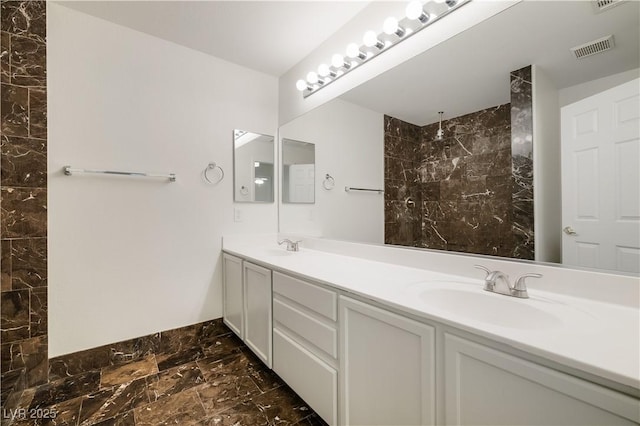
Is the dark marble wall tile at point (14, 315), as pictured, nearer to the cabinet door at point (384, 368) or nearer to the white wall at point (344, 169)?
the white wall at point (344, 169)

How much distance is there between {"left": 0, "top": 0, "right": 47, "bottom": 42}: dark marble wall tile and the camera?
1487 mm

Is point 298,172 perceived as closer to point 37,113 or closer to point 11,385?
point 37,113

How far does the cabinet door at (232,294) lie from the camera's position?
186 cm

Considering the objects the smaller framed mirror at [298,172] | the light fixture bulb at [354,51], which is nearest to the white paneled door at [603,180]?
the light fixture bulb at [354,51]

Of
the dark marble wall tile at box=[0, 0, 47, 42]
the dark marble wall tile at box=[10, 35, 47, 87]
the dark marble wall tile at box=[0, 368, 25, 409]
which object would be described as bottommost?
the dark marble wall tile at box=[0, 368, 25, 409]

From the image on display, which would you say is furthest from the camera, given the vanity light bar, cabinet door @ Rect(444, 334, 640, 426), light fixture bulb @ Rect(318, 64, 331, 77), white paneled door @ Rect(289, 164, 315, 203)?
white paneled door @ Rect(289, 164, 315, 203)

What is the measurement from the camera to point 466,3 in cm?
121

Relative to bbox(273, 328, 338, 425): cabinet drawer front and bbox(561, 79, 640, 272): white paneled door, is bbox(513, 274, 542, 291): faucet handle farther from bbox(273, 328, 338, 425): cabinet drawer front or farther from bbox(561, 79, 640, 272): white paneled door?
bbox(273, 328, 338, 425): cabinet drawer front

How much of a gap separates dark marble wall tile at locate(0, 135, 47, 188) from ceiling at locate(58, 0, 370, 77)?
895 mm

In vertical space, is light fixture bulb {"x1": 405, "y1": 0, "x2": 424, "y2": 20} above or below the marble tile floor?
above

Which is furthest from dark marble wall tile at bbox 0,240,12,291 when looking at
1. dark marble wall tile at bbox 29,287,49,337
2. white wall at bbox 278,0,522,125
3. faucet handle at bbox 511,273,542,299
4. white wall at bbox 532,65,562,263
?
white wall at bbox 532,65,562,263

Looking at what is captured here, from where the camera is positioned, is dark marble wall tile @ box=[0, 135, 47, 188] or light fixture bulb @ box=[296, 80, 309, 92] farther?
light fixture bulb @ box=[296, 80, 309, 92]

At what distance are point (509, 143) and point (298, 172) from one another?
5.03ft

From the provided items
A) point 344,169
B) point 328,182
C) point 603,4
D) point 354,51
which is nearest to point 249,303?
point 328,182
